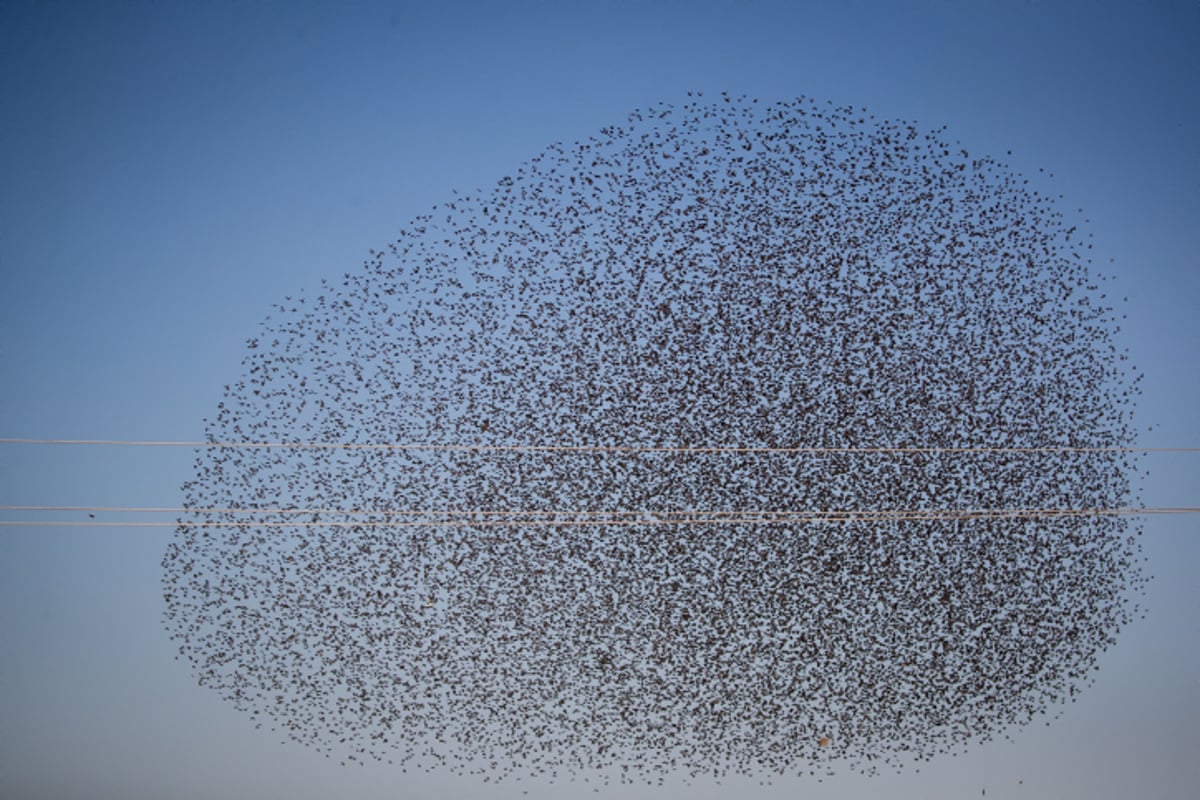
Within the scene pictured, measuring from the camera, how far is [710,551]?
5684 mm

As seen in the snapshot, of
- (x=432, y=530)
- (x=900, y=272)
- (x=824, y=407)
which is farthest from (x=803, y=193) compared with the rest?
(x=432, y=530)

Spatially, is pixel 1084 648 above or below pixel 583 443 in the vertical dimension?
below

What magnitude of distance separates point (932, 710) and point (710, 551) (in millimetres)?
1737

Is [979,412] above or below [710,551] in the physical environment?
above

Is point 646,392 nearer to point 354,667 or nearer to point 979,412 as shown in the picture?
point 979,412

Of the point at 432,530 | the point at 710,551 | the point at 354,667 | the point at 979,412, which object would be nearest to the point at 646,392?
the point at 710,551

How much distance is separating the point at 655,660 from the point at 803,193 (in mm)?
3209

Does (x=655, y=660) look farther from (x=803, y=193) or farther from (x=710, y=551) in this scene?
(x=803, y=193)

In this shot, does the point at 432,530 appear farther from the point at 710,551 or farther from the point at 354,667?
the point at 710,551

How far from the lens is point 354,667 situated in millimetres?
5508

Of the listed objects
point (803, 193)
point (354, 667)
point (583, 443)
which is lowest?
point (354, 667)

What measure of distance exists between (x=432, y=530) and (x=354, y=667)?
3.20 ft

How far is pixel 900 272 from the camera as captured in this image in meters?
5.77

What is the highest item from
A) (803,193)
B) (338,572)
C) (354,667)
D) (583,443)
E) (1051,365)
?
(803,193)
